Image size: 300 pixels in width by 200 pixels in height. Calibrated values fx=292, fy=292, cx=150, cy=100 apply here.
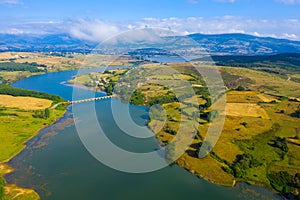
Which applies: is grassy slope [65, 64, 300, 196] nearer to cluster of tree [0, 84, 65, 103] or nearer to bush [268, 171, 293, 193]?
bush [268, 171, 293, 193]

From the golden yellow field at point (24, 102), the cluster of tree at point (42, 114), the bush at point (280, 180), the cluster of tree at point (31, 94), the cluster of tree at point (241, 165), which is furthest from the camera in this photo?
the cluster of tree at point (31, 94)

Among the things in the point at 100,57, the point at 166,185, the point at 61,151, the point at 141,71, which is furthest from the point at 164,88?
the point at 100,57

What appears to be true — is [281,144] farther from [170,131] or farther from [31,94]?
[31,94]

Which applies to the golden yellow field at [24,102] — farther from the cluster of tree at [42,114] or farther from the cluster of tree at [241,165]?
the cluster of tree at [241,165]

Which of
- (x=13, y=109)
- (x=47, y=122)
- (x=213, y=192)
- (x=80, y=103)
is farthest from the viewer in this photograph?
(x=80, y=103)

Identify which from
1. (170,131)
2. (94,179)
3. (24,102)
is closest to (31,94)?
(24,102)

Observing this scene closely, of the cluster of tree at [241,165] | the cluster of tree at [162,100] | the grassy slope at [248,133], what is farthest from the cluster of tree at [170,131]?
the cluster of tree at [162,100]

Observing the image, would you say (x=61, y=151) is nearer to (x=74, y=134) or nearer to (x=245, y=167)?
(x=74, y=134)
